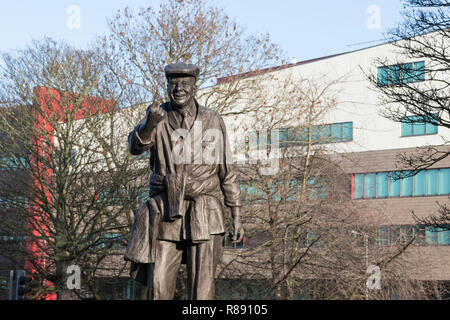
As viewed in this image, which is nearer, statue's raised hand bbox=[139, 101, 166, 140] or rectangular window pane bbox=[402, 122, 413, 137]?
statue's raised hand bbox=[139, 101, 166, 140]

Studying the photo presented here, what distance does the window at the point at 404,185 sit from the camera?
38.8 metres

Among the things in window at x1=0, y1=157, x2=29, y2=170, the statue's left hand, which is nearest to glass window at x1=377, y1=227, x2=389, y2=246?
window at x1=0, y1=157, x2=29, y2=170

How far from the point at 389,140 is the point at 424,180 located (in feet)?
10.1

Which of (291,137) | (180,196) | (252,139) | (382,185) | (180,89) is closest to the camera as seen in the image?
(180,196)

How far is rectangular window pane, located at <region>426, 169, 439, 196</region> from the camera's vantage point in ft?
128

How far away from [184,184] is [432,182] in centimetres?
3501

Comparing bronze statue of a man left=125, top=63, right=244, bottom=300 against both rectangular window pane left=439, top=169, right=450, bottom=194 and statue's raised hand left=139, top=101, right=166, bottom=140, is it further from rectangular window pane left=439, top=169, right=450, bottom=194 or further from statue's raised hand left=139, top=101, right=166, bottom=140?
rectangular window pane left=439, top=169, right=450, bottom=194

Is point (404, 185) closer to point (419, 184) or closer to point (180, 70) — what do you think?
point (419, 184)

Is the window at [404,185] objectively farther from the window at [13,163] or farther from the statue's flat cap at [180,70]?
the statue's flat cap at [180,70]

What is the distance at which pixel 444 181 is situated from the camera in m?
38.6

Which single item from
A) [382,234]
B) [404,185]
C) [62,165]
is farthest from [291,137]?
[404,185]
